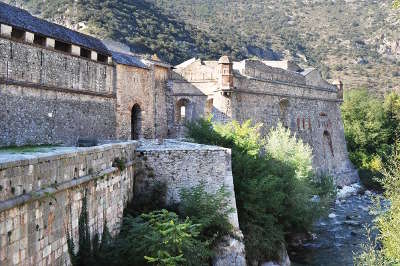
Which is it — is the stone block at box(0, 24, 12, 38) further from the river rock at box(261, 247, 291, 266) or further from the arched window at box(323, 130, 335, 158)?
the arched window at box(323, 130, 335, 158)

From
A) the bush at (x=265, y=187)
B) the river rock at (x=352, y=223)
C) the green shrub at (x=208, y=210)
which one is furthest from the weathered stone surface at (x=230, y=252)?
the river rock at (x=352, y=223)

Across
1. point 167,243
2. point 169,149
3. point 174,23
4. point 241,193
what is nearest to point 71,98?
point 169,149

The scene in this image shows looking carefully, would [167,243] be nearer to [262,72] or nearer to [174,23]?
[262,72]

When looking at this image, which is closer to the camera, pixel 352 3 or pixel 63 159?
→ pixel 63 159

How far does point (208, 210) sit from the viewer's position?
13.8 metres

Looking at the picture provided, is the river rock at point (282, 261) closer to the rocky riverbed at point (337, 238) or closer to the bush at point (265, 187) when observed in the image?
the bush at point (265, 187)

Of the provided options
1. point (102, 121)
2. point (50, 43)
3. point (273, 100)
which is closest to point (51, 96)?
point (50, 43)

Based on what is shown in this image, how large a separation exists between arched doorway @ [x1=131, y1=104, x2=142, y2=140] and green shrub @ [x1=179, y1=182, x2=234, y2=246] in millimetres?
9110

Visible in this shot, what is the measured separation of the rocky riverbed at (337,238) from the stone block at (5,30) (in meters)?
12.4

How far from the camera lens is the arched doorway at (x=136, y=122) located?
23.0 metres

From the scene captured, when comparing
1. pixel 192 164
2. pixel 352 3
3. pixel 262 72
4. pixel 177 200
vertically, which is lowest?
pixel 177 200

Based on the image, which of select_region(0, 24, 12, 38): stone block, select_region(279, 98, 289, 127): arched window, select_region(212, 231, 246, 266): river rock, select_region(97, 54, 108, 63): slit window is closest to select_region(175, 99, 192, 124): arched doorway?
select_region(97, 54, 108, 63): slit window

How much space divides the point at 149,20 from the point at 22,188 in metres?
49.4

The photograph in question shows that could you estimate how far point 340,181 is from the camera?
35.7 metres
